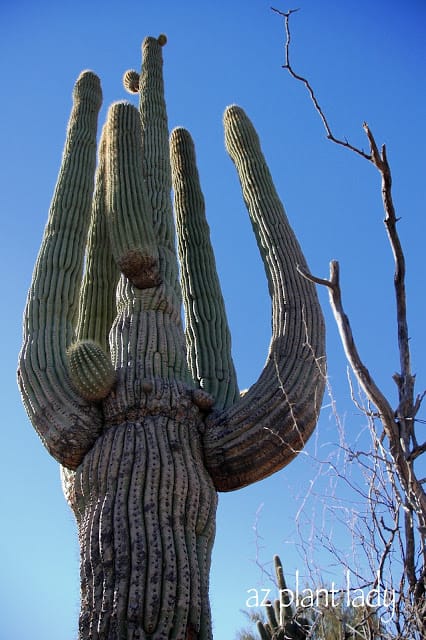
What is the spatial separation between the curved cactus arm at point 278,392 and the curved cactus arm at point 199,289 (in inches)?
15.5

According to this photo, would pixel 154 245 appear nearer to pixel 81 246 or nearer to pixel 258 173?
pixel 81 246

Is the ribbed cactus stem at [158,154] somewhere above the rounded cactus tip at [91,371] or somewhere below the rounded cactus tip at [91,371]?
above

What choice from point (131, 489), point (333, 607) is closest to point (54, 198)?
point (131, 489)

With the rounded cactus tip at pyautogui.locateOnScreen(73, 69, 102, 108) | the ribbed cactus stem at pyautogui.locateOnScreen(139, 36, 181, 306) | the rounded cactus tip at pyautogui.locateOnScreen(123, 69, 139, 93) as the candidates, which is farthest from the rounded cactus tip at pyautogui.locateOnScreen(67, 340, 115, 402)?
the rounded cactus tip at pyautogui.locateOnScreen(123, 69, 139, 93)

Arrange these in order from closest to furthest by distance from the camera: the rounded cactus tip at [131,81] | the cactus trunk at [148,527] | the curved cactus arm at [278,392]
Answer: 1. the cactus trunk at [148,527]
2. the curved cactus arm at [278,392]
3. the rounded cactus tip at [131,81]

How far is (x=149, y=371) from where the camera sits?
5.18 meters

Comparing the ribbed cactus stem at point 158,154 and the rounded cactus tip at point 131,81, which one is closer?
the ribbed cactus stem at point 158,154

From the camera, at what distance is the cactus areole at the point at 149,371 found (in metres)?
4.29

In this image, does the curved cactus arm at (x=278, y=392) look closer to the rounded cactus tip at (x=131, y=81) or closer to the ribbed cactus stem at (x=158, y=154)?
the ribbed cactus stem at (x=158, y=154)

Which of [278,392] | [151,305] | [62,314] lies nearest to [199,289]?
[151,305]

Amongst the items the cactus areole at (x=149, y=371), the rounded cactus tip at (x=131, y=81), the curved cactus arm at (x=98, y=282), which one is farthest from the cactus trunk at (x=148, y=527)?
the rounded cactus tip at (x=131, y=81)

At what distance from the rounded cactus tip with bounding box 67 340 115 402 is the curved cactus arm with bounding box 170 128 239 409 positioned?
0.84 meters

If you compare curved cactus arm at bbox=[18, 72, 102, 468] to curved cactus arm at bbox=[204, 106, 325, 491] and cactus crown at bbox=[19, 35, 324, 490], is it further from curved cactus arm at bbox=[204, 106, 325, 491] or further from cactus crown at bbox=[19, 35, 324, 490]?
curved cactus arm at bbox=[204, 106, 325, 491]

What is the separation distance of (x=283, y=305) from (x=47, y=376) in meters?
1.72
